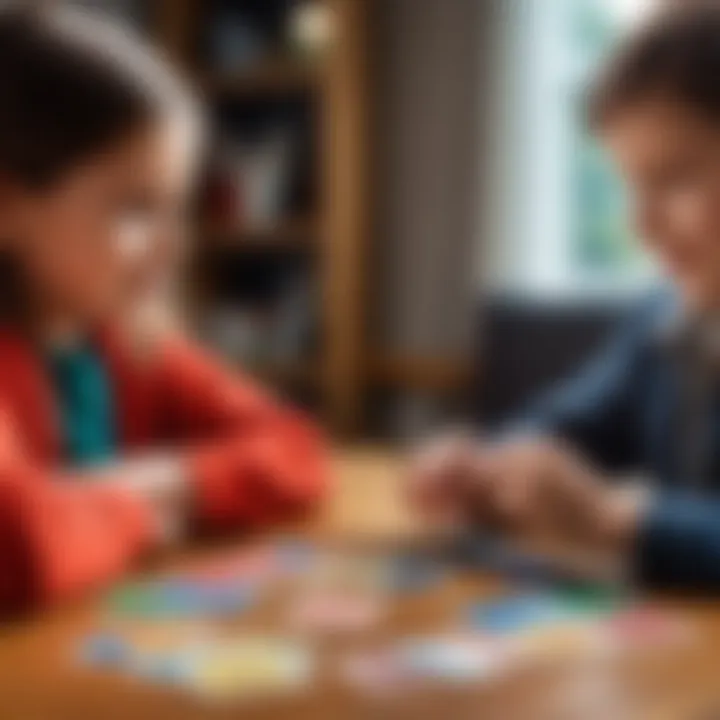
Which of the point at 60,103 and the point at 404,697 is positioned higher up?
the point at 60,103

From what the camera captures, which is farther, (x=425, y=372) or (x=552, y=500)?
(x=425, y=372)

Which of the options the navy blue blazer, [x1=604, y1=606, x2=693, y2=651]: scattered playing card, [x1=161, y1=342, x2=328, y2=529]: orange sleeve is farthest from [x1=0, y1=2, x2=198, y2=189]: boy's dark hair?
[x1=604, y1=606, x2=693, y2=651]: scattered playing card

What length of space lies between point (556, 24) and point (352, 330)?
2.42 feet

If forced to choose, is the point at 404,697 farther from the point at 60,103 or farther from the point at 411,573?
the point at 60,103

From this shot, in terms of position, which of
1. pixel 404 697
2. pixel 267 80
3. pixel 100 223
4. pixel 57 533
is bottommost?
pixel 404 697

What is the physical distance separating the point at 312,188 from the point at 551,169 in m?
0.52

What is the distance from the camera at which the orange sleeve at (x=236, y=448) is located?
1369 millimetres

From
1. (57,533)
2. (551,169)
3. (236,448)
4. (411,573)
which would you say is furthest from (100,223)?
(551,169)

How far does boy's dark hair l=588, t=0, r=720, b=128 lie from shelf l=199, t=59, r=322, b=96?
154 cm

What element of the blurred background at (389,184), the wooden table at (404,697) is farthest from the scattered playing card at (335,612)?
the blurred background at (389,184)

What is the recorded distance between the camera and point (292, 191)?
3.08m

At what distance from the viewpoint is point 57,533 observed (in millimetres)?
1143

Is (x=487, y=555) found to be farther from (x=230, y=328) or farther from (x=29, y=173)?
(x=230, y=328)

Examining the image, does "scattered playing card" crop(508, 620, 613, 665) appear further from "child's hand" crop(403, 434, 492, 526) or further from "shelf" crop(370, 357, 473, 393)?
"shelf" crop(370, 357, 473, 393)
